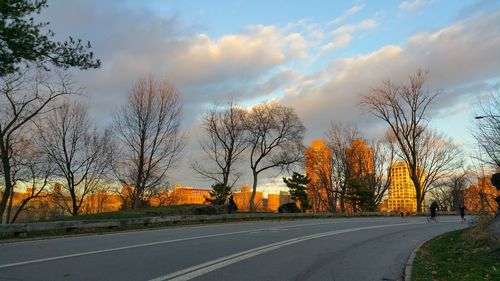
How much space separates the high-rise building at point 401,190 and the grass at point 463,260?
59382 mm

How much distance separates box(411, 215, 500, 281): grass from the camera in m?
8.71

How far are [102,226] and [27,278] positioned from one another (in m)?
13.1

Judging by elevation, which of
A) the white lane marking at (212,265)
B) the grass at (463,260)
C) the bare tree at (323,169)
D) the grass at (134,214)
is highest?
the bare tree at (323,169)

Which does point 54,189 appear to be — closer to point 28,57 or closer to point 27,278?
point 28,57

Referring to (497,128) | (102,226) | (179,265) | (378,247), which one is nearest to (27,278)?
(179,265)

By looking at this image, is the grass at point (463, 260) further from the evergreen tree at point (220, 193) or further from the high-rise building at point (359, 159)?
the high-rise building at point (359, 159)

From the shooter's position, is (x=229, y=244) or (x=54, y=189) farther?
(x=54, y=189)

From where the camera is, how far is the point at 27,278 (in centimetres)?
738

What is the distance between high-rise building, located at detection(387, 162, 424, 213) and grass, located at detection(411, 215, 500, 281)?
59.4 m

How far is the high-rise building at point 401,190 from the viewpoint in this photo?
243ft

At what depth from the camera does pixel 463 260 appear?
10773 mm

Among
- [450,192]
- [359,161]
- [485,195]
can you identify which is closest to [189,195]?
[359,161]

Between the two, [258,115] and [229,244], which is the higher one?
[258,115]

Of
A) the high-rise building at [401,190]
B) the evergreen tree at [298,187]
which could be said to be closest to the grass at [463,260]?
the evergreen tree at [298,187]
